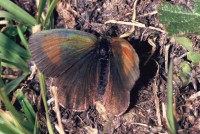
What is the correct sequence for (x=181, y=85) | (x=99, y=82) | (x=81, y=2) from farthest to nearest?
(x=81, y=2) < (x=181, y=85) < (x=99, y=82)

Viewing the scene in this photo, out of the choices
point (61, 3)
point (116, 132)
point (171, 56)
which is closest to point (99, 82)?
point (116, 132)

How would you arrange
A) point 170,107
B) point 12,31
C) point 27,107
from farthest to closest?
point 12,31, point 27,107, point 170,107

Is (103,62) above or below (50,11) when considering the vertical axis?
below

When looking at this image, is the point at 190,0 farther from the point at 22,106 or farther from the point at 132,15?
the point at 22,106

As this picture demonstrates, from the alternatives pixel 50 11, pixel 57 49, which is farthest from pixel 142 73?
pixel 50 11

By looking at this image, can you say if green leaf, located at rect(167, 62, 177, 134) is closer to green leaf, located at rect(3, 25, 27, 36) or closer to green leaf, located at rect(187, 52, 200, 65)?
green leaf, located at rect(187, 52, 200, 65)

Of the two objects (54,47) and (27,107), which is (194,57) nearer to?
(54,47)
